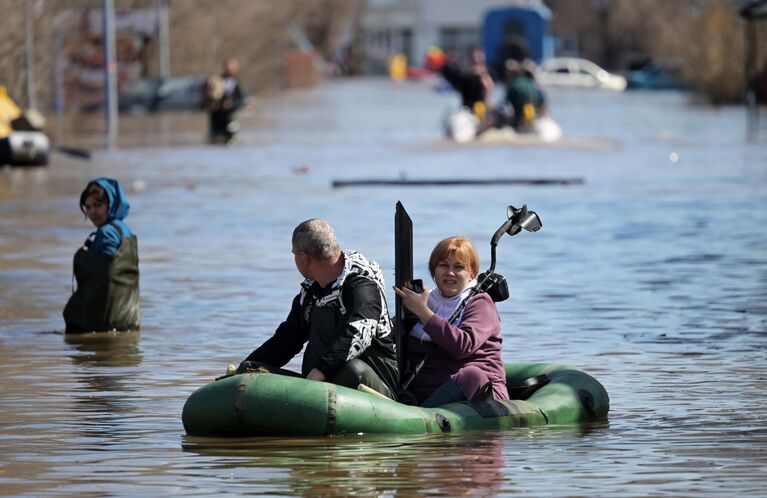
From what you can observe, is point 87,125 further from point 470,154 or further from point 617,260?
point 617,260

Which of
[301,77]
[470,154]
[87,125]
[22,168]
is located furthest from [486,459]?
[301,77]

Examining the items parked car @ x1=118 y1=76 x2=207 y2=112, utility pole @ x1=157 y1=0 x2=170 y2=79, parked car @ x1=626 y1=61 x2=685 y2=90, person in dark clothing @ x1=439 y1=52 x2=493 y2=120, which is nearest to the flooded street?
person in dark clothing @ x1=439 y1=52 x2=493 y2=120

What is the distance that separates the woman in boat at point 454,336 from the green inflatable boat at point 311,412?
0.14 meters

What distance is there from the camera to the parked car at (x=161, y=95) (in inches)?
2477

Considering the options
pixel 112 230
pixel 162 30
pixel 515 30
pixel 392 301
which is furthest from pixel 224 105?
pixel 515 30

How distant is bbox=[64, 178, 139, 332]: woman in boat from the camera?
14359 mm

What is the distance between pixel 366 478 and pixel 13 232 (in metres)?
14.7

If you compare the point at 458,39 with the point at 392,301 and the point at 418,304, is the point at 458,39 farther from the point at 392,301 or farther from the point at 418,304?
the point at 418,304

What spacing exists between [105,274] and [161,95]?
49.2 metres

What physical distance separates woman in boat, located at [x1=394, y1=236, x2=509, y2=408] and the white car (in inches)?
3590

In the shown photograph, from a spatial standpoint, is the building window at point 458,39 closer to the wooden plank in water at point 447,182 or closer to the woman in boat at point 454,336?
the wooden plank in water at point 447,182

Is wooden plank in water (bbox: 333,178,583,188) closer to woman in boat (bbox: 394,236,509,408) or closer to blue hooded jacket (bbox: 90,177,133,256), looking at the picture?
blue hooded jacket (bbox: 90,177,133,256)

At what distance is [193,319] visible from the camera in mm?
15539

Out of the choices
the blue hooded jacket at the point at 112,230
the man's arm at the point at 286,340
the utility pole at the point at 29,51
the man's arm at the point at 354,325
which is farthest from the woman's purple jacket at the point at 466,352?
the utility pole at the point at 29,51
